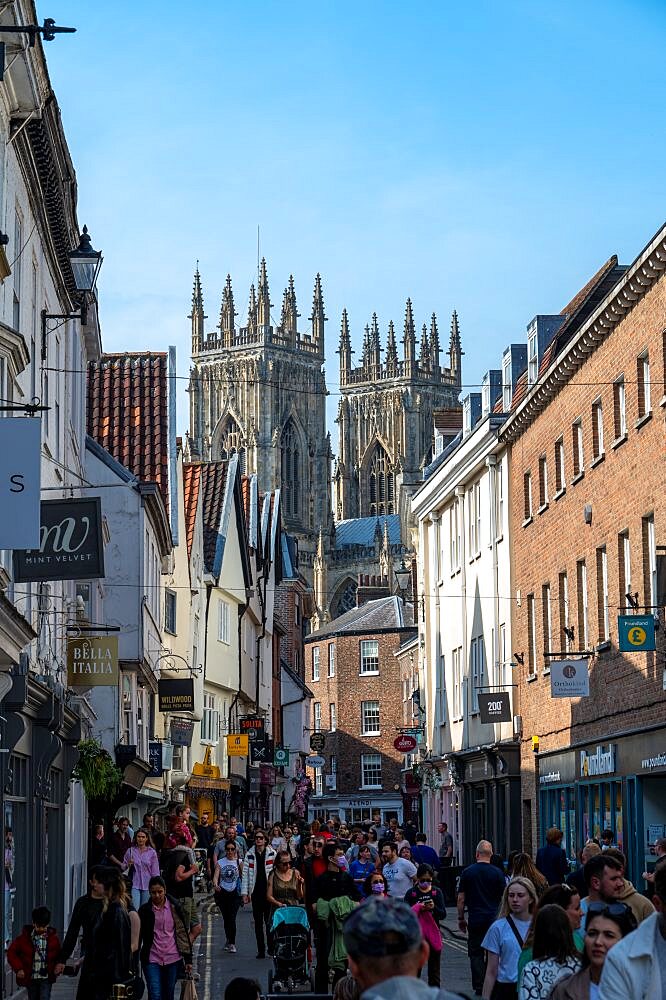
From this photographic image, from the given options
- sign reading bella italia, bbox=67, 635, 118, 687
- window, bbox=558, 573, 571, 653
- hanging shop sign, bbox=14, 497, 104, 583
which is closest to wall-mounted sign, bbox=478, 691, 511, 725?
window, bbox=558, 573, 571, 653

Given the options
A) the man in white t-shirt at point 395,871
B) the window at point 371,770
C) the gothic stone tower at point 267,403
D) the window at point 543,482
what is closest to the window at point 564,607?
the window at point 543,482

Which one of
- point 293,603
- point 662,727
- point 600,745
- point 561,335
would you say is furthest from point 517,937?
point 293,603

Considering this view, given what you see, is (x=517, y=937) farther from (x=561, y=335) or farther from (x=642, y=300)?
(x=561, y=335)

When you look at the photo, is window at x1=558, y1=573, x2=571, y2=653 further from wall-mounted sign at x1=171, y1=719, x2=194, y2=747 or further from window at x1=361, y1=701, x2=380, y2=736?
window at x1=361, y1=701, x2=380, y2=736

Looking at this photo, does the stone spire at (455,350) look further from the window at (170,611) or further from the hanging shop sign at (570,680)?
the hanging shop sign at (570,680)

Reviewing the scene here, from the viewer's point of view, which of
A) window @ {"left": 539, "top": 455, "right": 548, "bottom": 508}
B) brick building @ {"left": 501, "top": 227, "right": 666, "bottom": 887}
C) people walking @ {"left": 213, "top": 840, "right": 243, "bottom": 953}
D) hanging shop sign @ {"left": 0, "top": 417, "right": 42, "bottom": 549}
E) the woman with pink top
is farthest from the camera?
window @ {"left": 539, "top": 455, "right": 548, "bottom": 508}

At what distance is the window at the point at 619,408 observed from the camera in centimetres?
2659

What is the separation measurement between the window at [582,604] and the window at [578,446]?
158cm

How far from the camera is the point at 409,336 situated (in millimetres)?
179500

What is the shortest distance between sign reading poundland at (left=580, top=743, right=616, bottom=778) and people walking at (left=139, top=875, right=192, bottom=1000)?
13.7 metres

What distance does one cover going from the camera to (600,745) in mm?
27703

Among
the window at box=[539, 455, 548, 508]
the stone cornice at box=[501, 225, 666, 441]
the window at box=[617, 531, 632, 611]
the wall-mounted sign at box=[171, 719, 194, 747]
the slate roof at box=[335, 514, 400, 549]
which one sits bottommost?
the wall-mounted sign at box=[171, 719, 194, 747]

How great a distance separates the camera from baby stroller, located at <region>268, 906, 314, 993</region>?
16344mm

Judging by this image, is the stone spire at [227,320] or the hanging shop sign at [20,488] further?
the stone spire at [227,320]
